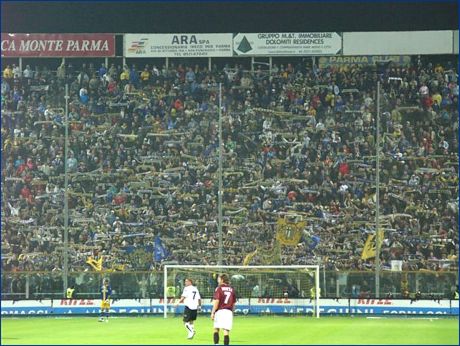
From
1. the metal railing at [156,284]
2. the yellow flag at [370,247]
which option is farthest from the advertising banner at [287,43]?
the metal railing at [156,284]

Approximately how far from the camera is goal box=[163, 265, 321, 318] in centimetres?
3934

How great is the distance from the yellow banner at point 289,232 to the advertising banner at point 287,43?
1047cm

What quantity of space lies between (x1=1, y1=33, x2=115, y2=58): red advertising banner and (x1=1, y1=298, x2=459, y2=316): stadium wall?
16246mm

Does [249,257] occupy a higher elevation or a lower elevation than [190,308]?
higher

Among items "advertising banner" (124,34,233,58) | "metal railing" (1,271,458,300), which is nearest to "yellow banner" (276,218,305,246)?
"metal railing" (1,271,458,300)

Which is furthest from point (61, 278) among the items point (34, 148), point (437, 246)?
point (437, 246)

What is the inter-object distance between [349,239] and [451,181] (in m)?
5.33

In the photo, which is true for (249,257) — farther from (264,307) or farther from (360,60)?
(360,60)

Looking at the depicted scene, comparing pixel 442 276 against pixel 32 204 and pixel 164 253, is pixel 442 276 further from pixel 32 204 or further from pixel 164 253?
pixel 32 204

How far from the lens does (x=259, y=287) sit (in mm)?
39875

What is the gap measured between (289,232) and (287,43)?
472 inches

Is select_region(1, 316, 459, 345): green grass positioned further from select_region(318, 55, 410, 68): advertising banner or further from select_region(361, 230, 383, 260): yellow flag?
select_region(318, 55, 410, 68): advertising banner

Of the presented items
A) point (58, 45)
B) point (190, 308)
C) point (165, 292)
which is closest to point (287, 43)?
point (58, 45)

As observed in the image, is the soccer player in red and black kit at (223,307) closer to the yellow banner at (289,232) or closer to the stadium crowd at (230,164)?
the stadium crowd at (230,164)
